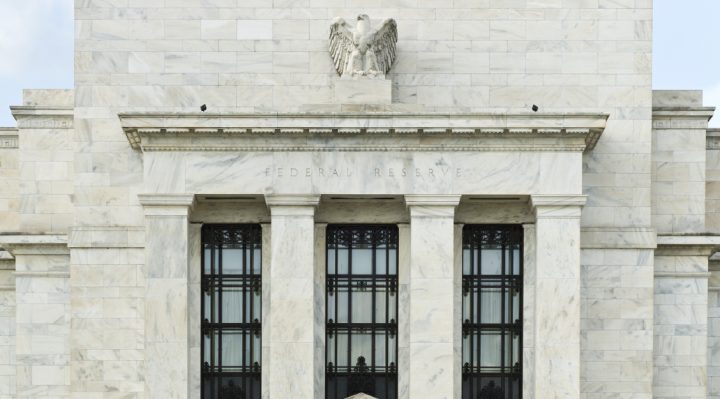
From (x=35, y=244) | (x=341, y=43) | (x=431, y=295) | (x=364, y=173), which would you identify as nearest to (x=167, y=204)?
(x=35, y=244)

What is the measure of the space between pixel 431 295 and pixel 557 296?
136 inches

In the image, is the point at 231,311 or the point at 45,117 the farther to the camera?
the point at 45,117

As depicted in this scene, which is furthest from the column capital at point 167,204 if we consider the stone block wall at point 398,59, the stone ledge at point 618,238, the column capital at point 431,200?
the stone ledge at point 618,238

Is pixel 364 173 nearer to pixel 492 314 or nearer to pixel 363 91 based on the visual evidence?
pixel 363 91

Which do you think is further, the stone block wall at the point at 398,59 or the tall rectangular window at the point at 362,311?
the stone block wall at the point at 398,59

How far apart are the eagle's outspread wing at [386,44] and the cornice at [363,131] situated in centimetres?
259

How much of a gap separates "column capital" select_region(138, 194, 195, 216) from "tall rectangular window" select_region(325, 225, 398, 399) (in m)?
4.30

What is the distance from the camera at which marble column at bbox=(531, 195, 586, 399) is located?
3594cm

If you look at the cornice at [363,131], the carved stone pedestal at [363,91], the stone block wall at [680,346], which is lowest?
the stone block wall at [680,346]

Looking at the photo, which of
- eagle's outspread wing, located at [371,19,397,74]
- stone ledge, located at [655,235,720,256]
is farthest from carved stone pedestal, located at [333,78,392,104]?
stone ledge, located at [655,235,720,256]

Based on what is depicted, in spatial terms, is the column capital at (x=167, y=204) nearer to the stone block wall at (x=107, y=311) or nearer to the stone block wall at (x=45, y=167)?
the stone block wall at (x=107, y=311)

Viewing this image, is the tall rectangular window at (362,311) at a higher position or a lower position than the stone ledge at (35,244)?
lower

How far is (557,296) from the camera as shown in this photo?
36062mm

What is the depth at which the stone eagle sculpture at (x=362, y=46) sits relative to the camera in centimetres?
3756
